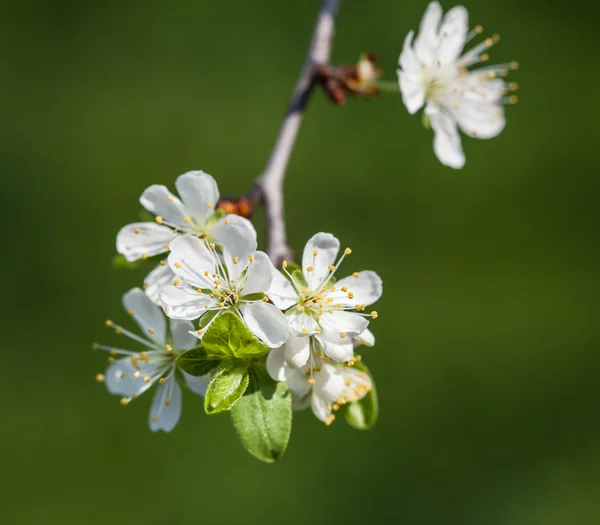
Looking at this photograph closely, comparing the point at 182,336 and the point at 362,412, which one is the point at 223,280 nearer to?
the point at 182,336

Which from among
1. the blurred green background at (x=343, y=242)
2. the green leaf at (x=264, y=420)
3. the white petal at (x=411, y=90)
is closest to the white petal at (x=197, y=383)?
the green leaf at (x=264, y=420)

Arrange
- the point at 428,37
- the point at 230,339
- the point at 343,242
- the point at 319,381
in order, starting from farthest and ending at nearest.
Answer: the point at 343,242
the point at 428,37
the point at 319,381
the point at 230,339

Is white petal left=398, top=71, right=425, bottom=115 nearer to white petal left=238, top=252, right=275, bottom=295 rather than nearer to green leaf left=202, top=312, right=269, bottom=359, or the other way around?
white petal left=238, top=252, right=275, bottom=295

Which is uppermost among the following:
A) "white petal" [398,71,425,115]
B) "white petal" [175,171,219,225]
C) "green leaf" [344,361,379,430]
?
"white petal" [398,71,425,115]

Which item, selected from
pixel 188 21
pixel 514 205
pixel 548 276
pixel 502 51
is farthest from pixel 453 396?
pixel 188 21

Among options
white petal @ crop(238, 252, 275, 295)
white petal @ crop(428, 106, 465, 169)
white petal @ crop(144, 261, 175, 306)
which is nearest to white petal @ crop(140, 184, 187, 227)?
white petal @ crop(144, 261, 175, 306)

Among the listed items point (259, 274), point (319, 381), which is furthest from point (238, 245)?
point (319, 381)
